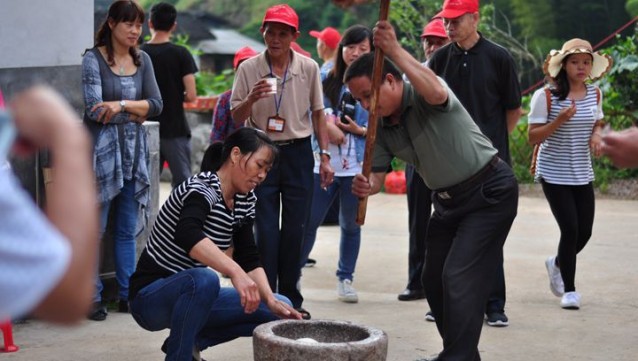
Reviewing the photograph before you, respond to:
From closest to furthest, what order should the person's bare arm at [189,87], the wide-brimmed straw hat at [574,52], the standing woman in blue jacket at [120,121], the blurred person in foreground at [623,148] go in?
1. the blurred person in foreground at [623,148]
2. the standing woman in blue jacket at [120,121]
3. the wide-brimmed straw hat at [574,52]
4. the person's bare arm at [189,87]

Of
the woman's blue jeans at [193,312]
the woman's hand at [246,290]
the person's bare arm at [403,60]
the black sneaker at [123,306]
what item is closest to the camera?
the woman's hand at [246,290]

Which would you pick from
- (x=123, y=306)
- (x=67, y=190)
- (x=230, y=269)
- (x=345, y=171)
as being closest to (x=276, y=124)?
(x=345, y=171)

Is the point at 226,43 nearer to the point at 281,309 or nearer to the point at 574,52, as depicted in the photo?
the point at 574,52

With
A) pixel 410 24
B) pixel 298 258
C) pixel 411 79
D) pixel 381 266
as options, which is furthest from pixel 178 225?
pixel 410 24

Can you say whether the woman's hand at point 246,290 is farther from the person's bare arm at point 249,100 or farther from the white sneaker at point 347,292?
the white sneaker at point 347,292

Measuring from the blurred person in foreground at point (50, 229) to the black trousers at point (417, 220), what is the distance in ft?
16.9

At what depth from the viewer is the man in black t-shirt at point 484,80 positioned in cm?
646

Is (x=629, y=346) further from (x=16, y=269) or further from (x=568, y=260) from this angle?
(x=16, y=269)

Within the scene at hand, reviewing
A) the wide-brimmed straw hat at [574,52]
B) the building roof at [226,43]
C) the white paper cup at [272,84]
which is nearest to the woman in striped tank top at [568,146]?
the wide-brimmed straw hat at [574,52]

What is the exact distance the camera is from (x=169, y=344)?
15.4 feet

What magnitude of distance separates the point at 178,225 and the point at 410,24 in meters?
10.6

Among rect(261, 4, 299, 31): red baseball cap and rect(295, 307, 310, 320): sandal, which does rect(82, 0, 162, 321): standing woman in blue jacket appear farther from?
rect(295, 307, 310, 320): sandal

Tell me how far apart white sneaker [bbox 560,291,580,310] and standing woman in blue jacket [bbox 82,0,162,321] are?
2.65 metres

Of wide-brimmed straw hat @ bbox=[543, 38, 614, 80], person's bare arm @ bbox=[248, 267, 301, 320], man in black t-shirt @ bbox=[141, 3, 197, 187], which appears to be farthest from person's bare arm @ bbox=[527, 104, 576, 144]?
man in black t-shirt @ bbox=[141, 3, 197, 187]
